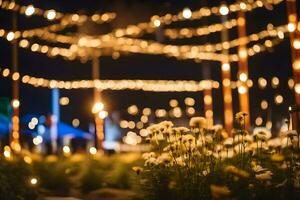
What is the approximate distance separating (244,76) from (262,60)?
1617 centimetres

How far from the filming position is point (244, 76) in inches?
521

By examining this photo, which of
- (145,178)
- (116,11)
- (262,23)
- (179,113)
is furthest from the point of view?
(179,113)

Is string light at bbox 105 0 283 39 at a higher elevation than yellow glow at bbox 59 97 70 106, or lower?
higher

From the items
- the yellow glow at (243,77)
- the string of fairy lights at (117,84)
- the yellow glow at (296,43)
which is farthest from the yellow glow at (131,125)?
the yellow glow at (296,43)

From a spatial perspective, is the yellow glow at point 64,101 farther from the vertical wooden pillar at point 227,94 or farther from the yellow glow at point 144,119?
the vertical wooden pillar at point 227,94

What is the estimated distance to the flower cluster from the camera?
5.78 metres

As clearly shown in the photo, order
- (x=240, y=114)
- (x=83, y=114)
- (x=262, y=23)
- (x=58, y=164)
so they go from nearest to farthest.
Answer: (x=240, y=114) < (x=58, y=164) < (x=262, y=23) < (x=83, y=114)

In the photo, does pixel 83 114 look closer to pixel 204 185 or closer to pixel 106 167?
pixel 106 167

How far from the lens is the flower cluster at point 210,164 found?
5.78 meters

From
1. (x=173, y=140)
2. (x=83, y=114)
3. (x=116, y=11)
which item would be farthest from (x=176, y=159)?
(x=83, y=114)

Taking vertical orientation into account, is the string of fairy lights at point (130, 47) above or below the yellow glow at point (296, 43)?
above

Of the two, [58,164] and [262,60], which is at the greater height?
[262,60]

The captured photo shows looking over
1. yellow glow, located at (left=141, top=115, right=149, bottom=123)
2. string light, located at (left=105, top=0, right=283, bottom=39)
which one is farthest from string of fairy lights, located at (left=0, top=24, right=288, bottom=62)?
yellow glow, located at (left=141, top=115, right=149, bottom=123)

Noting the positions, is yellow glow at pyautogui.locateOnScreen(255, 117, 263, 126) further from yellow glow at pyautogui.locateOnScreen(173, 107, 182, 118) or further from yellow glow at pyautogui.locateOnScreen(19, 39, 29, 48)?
yellow glow at pyautogui.locateOnScreen(19, 39, 29, 48)
